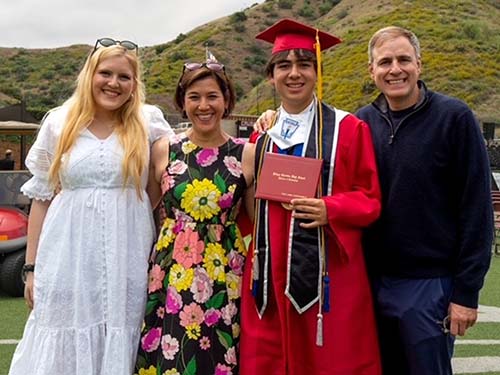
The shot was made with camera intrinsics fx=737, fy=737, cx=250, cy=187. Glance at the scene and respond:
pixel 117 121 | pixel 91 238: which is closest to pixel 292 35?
pixel 117 121

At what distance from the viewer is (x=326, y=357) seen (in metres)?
2.97

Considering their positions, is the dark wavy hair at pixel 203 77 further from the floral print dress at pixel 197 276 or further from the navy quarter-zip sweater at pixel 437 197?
the navy quarter-zip sweater at pixel 437 197

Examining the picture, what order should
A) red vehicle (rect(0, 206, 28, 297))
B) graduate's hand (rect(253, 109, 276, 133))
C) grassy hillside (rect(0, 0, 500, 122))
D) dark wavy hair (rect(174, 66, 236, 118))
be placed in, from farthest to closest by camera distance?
grassy hillside (rect(0, 0, 500, 122)), red vehicle (rect(0, 206, 28, 297)), graduate's hand (rect(253, 109, 276, 133)), dark wavy hair (rect(174, 66, 236, 118))

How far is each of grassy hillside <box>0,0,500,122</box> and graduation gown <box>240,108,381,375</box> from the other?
1873cm

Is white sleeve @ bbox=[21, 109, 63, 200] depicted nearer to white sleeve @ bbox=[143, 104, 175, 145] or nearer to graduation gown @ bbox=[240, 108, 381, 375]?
white sleeve @ bbox=[143, 104, 175, 145]

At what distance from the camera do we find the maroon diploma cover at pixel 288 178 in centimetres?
293

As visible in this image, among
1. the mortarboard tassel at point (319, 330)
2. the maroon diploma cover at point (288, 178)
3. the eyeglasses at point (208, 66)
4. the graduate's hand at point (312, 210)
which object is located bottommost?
the mortarboard tassel at point (319, 330)

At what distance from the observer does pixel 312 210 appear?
9.51 ft

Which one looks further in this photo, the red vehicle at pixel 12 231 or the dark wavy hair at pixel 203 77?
the red vehicle at pixel 12 231

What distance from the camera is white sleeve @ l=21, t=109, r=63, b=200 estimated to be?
3.18 m

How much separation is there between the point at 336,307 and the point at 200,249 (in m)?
0.60

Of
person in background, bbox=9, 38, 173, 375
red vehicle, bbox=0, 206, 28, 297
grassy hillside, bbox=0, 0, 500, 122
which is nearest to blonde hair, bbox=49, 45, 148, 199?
person in background, bbox=9, 38, 173, 375

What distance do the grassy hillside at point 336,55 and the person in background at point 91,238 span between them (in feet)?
60.5

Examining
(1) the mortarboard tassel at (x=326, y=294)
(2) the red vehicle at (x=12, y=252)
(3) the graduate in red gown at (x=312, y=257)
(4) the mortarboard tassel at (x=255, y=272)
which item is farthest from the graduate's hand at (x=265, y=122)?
(2) the red vehicle at (x=12, y=252)
